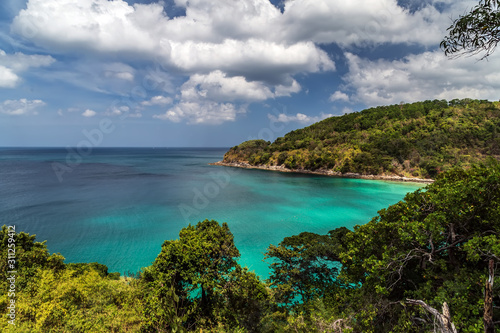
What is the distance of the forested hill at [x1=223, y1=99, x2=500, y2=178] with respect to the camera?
2307 inches

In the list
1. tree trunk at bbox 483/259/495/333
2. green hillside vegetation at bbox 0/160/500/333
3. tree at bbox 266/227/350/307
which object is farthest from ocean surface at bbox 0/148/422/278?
tree trunk at bbox 483/259/495/333

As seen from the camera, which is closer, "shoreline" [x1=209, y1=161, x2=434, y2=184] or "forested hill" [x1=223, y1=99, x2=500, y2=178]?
"shoreline" [x1=209, y1=161, x2=434, y2=184]

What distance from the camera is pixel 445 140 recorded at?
204 ft

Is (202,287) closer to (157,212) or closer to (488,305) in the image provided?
(488,305)

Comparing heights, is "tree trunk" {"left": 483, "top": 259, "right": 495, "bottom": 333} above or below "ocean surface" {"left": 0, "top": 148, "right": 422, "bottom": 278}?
above

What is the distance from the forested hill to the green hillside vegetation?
57.4 m

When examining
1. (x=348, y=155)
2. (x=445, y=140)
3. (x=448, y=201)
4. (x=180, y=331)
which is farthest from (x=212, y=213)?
(x=445, y=140)

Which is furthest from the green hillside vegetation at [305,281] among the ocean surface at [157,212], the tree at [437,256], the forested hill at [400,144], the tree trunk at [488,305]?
the forested hill at [400,144]

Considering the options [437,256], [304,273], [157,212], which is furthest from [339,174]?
[437,256]

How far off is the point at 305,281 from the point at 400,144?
67.4 metres

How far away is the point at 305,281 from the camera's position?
1098 cm

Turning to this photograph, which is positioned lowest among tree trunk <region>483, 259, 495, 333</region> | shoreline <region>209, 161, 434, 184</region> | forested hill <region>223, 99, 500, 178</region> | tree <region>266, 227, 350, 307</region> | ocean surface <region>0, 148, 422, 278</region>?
ocean surface <region>0, 148, 422, 278</region>

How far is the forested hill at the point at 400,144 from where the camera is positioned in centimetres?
5859

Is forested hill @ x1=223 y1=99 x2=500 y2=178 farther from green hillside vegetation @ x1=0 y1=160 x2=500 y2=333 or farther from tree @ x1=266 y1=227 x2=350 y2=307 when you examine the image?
green hillside vegetation @ x1=0 y1=160 x2=500 y2=333
